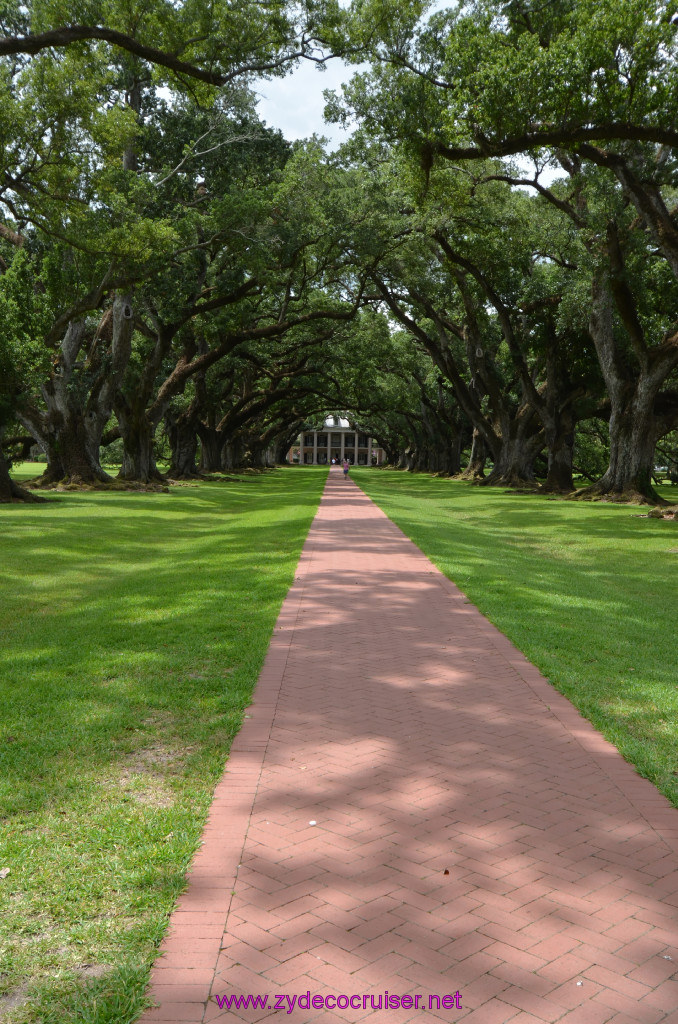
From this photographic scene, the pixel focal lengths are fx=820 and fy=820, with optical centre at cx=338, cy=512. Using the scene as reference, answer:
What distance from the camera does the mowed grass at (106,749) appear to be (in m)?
2.70

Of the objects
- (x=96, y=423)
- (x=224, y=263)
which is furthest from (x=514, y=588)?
(x=96, y=423)

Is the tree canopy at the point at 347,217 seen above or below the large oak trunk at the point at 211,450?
above

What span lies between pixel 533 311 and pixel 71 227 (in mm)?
18566

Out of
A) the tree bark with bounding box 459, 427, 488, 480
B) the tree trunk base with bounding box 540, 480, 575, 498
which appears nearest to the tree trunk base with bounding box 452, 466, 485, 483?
the tree bark with bounding box 459, 427, 488, 480

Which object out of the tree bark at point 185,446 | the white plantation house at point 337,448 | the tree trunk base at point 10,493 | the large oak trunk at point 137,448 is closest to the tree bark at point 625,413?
the large oak trunk at point 137,448

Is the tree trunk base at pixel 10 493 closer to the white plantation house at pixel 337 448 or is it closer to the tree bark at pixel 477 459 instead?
the tree bark at pixel 477 459

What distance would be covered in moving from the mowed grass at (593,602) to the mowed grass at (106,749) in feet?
7.62

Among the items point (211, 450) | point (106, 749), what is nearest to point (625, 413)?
point (106, 749)

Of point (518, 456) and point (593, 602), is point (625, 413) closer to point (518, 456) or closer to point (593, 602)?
point (518, 456)

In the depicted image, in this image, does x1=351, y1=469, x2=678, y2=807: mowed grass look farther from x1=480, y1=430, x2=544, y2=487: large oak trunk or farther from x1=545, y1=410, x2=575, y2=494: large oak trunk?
x1=480, y1=430, x2=544, y2=487: large oak trunk

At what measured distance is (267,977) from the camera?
261 cm

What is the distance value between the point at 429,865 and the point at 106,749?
2.04m

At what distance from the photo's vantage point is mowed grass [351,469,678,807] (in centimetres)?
530

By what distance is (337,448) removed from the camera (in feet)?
491
